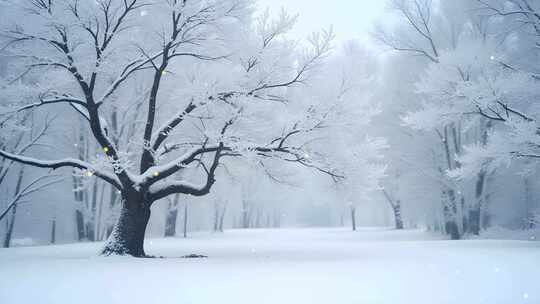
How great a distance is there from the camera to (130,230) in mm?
12789

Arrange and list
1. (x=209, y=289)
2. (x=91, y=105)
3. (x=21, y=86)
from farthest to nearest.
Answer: (x=91, y=105) < (x=21, y=86) < (x=209, y=289)

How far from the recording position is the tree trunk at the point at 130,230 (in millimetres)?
12562

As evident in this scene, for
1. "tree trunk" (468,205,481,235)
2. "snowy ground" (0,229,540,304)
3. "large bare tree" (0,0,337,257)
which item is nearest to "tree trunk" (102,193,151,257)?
"large bare tree" (0,0,337,257)

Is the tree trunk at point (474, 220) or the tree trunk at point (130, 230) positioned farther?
the tree trunk at point (474, 220)

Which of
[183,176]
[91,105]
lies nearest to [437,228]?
[183,176]

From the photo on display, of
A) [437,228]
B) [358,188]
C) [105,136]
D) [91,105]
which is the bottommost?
[437,228]

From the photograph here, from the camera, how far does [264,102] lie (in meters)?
13.2

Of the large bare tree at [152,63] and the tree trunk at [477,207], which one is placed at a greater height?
the large bare tree at [152,63]

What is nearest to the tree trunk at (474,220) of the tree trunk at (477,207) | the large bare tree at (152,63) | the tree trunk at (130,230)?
the tree trunk at (477,207)

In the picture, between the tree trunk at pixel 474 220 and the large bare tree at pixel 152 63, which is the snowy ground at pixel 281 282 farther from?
the tree trunk at pixel 474 220

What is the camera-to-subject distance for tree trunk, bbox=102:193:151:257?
12.6 metres

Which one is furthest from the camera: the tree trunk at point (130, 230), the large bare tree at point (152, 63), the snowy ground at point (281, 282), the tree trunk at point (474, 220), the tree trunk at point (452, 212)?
the tree trunk at point (452, 212)

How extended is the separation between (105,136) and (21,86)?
2.68 m

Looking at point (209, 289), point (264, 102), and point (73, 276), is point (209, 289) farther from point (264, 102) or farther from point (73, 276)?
point (264, 102)
